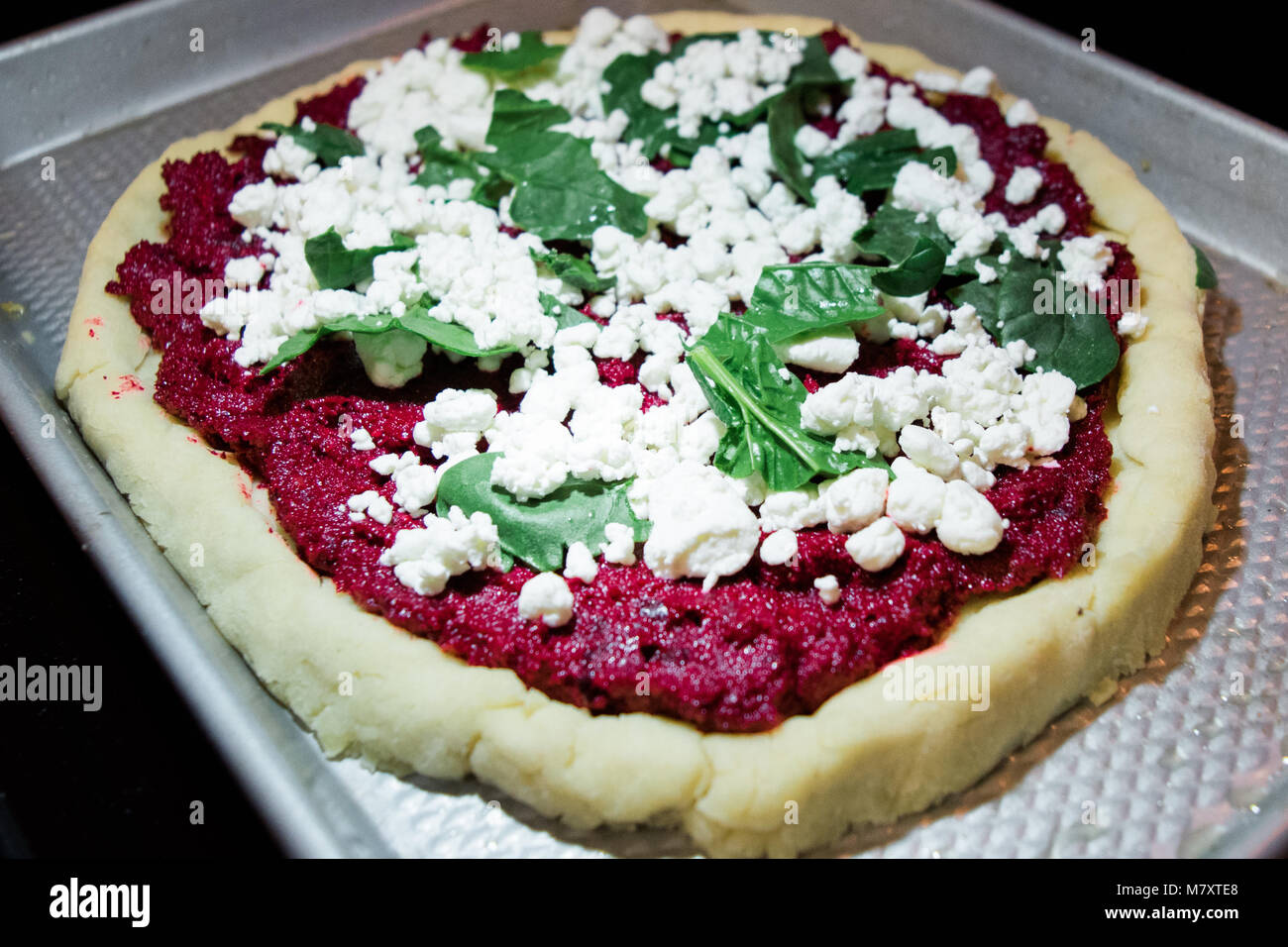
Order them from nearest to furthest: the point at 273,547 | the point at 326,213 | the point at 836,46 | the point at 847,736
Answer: the point at 847,736 < the point at 273,547 < the point at 326,213 < the point at 836,46

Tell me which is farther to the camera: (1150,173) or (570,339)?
(1150,173)

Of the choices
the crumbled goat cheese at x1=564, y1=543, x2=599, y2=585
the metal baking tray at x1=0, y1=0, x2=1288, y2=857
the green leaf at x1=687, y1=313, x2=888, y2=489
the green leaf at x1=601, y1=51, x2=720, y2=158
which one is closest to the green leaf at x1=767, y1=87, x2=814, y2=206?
the green leaf at x1=601, y1=51, x2=720, y2=158

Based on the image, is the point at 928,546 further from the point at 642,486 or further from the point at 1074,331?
the point at 1074,331

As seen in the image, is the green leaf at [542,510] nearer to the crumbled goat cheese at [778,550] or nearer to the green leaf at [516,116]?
the crumbled goat cheese at [778,550]

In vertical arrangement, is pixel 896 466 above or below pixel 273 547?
above

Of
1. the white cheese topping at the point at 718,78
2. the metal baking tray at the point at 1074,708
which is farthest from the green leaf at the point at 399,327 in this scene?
the white cheese topping at the point at 718,78

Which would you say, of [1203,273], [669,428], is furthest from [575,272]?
[1203,273]

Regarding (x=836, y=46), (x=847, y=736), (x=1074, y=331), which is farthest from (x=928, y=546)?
(x=836, y=46)

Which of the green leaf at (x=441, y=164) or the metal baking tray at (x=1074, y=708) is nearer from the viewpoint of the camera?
the metal baking tray at (x=1074, y=708)
